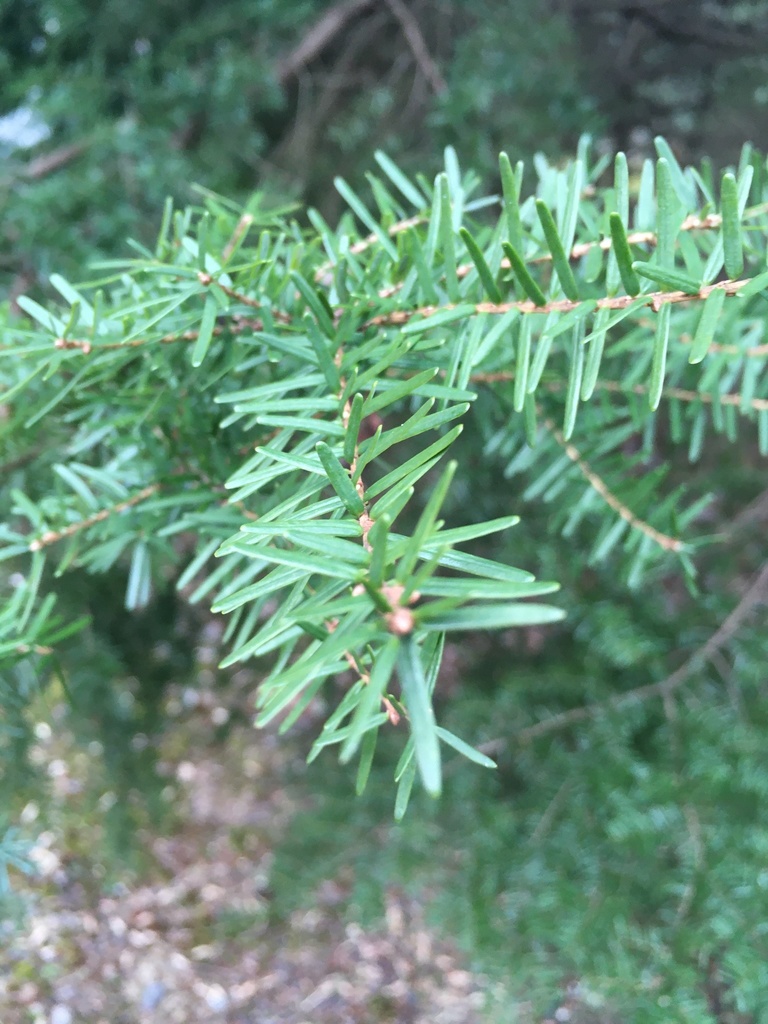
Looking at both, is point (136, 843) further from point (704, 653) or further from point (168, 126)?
point (168, 126)

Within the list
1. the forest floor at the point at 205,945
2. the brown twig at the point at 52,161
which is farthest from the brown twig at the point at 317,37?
the forest floor at the point at 205,945

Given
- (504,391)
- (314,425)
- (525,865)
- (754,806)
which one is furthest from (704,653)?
(314,425)

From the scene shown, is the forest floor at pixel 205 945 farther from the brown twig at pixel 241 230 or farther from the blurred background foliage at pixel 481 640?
the brown twig at pixel 241 230

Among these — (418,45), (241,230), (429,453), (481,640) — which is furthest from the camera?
(481,640)

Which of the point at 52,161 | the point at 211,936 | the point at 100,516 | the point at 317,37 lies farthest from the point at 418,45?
the point at 211,936

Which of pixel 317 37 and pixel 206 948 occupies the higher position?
pixel 317 37

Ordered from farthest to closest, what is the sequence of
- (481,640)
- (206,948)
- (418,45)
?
(206,948) < (481,640) < (418,45)

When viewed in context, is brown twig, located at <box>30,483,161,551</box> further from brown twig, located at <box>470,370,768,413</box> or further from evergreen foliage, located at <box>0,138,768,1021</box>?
brown twig, located at <box>470,370,768,413</box>

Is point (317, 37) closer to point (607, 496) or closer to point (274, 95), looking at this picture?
point (274, 95)

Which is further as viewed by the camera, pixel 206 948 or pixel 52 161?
pixel 206 948
